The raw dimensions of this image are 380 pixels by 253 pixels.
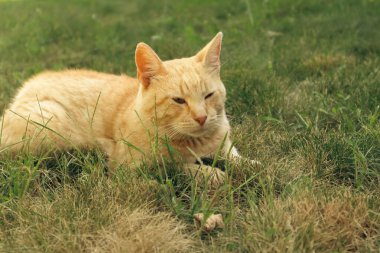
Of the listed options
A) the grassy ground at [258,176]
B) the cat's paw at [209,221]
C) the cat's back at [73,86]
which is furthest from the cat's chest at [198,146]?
the cat's back at [73,86]

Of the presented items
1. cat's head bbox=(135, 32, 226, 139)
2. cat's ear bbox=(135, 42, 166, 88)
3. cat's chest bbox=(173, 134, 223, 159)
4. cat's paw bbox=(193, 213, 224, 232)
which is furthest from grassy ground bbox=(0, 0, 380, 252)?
cat's ear bbox=(135, 42, 166, 88)

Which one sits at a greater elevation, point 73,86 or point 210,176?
point 73,86

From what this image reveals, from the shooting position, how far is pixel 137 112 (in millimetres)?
2840

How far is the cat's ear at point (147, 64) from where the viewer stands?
2.75 meters

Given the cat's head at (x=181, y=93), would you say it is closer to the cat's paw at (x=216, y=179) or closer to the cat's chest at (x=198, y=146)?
the cat's chest at (x=198, y=146)

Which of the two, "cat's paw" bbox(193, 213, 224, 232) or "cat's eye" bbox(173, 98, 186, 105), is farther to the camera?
"cat's eye" bbox(173, 98, 186, 105)

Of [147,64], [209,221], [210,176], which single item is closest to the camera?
[209,221]

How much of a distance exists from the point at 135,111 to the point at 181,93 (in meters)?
0.28

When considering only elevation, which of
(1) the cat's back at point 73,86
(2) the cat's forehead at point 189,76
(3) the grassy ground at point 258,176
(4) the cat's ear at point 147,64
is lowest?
(3) the grassy ground at point 258,176

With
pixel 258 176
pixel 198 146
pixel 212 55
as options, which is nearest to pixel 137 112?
pixel 198 146

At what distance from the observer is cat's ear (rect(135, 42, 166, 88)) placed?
9.02 ft

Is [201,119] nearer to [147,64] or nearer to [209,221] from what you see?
[147,64]

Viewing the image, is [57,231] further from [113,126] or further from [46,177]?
[113,126]

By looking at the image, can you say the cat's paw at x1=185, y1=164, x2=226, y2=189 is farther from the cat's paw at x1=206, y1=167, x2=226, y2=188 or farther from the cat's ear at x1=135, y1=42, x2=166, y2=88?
the cat's ear at x1=135, y1=42, x2=166, y2=88
